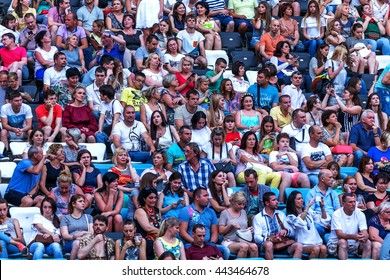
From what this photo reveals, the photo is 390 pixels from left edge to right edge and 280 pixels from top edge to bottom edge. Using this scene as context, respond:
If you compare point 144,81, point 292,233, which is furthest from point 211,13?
point 292,233

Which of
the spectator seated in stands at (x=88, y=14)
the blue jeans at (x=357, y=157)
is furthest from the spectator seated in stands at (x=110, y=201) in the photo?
Answer: the spectator seated in stands at (x=88, y=14)

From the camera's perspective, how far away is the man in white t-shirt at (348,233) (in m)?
17.6

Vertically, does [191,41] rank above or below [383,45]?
above

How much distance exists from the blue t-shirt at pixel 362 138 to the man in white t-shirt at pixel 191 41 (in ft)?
8.40

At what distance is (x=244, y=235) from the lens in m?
17.4

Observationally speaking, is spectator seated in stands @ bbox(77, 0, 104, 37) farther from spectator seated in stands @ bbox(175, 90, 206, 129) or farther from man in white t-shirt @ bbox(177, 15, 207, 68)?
spectator seated in stands @ bbox(175, 90, 206, 129)

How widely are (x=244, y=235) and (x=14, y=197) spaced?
2765 millimetres

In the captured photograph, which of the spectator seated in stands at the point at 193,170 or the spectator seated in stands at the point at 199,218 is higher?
the spectator seated in stands at the point at 193,170

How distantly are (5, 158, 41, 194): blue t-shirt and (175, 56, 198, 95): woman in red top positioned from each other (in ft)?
10.5

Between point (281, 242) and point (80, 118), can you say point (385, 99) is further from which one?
point (80, 118)

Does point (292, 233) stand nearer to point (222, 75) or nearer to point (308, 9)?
point (222, 75)

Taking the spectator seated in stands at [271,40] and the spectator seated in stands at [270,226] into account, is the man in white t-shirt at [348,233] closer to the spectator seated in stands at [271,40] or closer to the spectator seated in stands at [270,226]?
the spectator seated in stands at [270,226]

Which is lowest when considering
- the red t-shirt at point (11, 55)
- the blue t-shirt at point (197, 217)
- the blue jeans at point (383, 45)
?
the blue t-shirt at point (197, 217)

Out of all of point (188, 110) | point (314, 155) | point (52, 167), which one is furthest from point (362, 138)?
point (52, 167)
